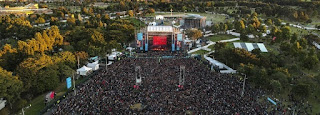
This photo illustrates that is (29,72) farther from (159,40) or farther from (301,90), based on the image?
(301,90)

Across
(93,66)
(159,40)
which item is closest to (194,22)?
(159,40)

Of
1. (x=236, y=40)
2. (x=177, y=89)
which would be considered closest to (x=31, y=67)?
(x=177, y=89)

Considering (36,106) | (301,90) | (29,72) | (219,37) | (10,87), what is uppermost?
(219,37)

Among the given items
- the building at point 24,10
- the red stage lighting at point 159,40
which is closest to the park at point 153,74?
the red stage lighting at point 159,40

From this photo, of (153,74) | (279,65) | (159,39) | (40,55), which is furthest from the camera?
(159,39)

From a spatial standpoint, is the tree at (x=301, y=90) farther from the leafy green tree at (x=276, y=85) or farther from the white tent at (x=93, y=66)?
the white tent at (x=93, y=66)

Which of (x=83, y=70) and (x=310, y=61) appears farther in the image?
(x=310, y=61)

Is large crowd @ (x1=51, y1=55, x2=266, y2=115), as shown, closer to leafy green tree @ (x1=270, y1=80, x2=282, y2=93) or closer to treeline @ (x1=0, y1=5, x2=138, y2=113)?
leafy green tree @ (x1=270, y1=80, x2=282, y2=93)
